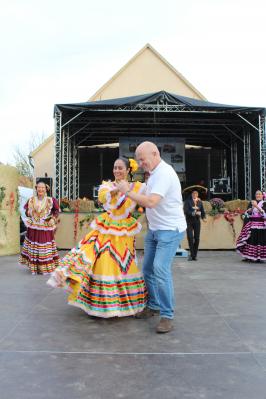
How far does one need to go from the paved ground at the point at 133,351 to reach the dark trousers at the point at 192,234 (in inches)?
150

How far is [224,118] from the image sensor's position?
15.0 m

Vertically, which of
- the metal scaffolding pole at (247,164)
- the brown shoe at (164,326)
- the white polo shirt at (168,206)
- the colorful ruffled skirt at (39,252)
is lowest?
the brown shoe at (164,326)

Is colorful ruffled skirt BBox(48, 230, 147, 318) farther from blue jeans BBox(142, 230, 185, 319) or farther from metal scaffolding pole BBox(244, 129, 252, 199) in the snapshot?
metal scaffolding pole BBox(244, 129, 252, 199)

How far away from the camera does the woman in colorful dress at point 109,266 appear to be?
3.88 metres

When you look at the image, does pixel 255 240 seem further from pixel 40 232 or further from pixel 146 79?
pixel 146 79

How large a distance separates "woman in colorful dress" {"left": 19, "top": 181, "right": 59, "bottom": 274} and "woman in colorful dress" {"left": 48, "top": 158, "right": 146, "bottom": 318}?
297 centimetres

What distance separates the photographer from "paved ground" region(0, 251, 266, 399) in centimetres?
238

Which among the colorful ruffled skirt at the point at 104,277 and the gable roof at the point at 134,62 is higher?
the gable roof at the point at 134,62

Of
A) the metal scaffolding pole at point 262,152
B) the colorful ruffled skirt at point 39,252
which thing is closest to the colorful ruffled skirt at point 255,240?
the colorful ruffled skirt at point 39,252

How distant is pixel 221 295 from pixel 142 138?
43.5 feet

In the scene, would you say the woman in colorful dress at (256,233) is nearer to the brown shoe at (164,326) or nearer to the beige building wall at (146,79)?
the brown shoe at (164,326)

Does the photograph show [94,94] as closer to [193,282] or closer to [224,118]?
[224,118]

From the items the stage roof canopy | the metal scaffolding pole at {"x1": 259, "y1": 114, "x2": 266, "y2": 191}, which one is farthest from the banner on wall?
the metal scaffolding pole at {"x1": 259, "y1": 114, "x2": 266, "y2": 191}

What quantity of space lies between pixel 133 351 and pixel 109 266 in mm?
1077
